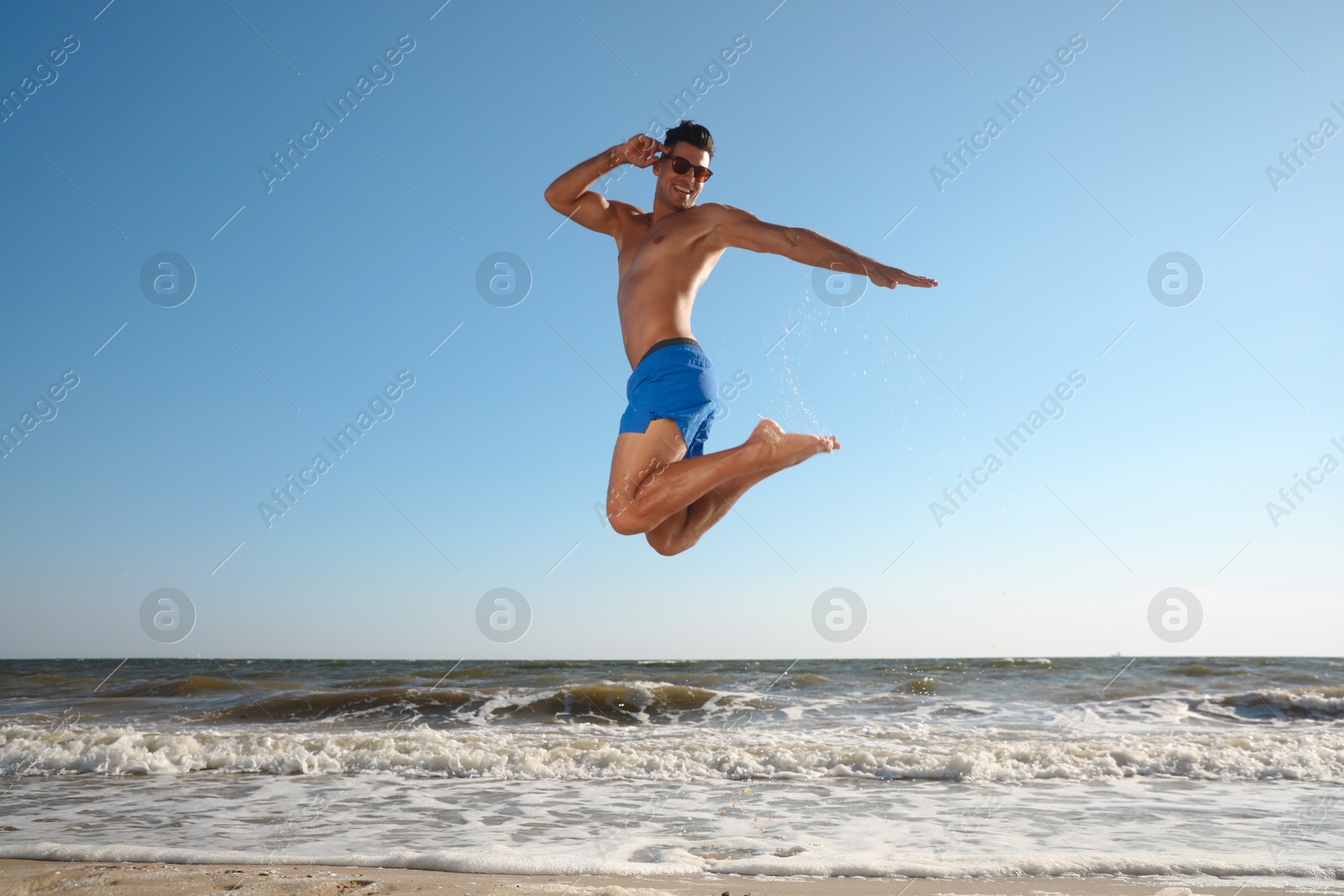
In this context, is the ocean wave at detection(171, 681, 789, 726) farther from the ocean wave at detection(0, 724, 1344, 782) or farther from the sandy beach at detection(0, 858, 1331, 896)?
the sandy beach at detection(0, 858, 1331, 896)

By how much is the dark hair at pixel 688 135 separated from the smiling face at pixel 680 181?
0.6 inches

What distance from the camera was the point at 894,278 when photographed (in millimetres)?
3838

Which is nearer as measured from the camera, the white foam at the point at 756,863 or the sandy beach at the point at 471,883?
the sandy beach at the point at 471,883

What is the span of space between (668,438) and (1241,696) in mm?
16023

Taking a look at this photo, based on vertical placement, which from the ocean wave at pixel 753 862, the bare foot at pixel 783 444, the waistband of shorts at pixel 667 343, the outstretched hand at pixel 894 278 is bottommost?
the ocean wave at pixel 753 862

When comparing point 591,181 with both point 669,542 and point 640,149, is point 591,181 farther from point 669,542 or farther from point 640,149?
point 669,542

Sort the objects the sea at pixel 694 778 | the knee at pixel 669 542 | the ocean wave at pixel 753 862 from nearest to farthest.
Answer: the knee at pixel 669 542
the ocean wave at pixel 753 862
the sea at pixel 694 778

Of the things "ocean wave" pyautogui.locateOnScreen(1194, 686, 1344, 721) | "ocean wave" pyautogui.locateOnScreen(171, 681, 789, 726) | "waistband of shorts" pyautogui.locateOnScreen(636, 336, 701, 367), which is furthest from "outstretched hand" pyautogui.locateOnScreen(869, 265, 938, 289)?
"ocean wave" pyautogui.locateOnScreen(1194, 686, 1344, 721)

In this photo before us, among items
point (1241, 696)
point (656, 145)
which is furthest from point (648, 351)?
point (1241, 696)

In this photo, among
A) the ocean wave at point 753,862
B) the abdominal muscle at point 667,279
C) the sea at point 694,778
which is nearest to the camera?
the abdominal muscle at point 667,279

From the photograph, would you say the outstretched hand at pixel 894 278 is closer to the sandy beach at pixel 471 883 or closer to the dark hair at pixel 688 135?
the dark hair at pixel 688 135

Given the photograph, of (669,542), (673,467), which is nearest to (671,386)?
(673,467)

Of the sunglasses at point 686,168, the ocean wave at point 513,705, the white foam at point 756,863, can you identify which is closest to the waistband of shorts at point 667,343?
the sunglasses at point 686,168

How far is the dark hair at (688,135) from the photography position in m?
4.06
